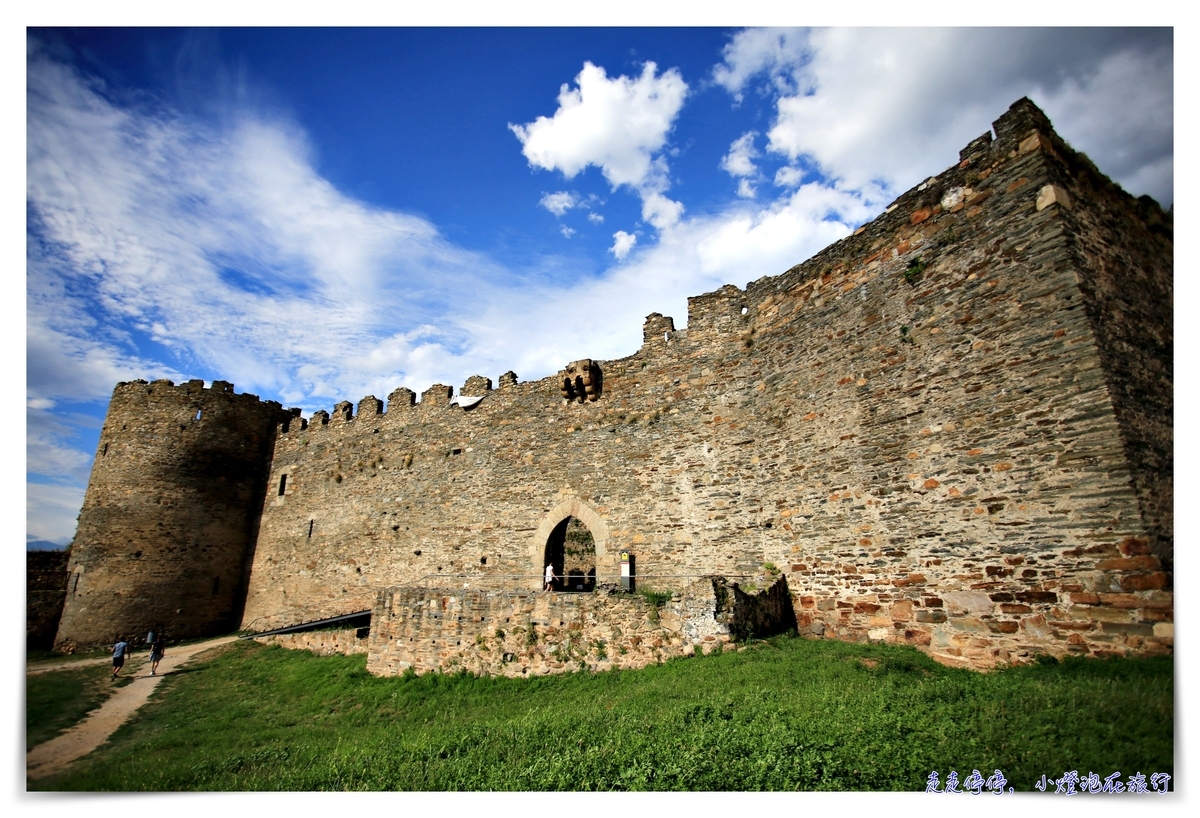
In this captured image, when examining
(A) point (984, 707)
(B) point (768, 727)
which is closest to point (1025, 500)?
(A) point (984, 707)

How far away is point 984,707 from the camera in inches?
207

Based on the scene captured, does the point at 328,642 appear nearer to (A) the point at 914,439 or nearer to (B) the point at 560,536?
(B) the point at 560,536

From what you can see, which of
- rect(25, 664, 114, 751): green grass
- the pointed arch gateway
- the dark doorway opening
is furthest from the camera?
the dark doorway opening

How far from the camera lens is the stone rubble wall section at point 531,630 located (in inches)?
346

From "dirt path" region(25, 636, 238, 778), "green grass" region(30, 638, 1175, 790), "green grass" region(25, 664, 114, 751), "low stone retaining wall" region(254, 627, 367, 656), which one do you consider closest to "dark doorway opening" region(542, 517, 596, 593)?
"low stone retaining wall" region(254, 627, 367, 656)

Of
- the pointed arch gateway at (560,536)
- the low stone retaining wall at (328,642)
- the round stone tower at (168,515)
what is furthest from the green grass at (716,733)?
the round stone tower at (168,515)

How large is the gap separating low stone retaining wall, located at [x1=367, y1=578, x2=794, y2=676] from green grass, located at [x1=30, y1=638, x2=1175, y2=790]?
354 mm

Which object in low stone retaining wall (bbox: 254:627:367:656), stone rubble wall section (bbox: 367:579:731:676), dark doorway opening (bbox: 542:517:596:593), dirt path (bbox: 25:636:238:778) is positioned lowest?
dirt path (bbox: 25:636:238:778)

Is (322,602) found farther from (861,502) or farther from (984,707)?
(984,707)

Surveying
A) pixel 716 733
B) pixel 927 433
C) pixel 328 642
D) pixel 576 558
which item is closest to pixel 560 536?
pixel 576 558

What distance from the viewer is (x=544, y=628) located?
31.9 feet

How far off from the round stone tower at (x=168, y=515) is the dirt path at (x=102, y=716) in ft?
5.52

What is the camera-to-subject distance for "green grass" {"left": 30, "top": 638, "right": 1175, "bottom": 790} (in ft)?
15.0

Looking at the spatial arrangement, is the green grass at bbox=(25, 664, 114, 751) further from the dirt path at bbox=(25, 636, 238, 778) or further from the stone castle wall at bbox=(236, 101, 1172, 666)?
the stone castle wall at bbox=(236, 101, 1172, 666)
